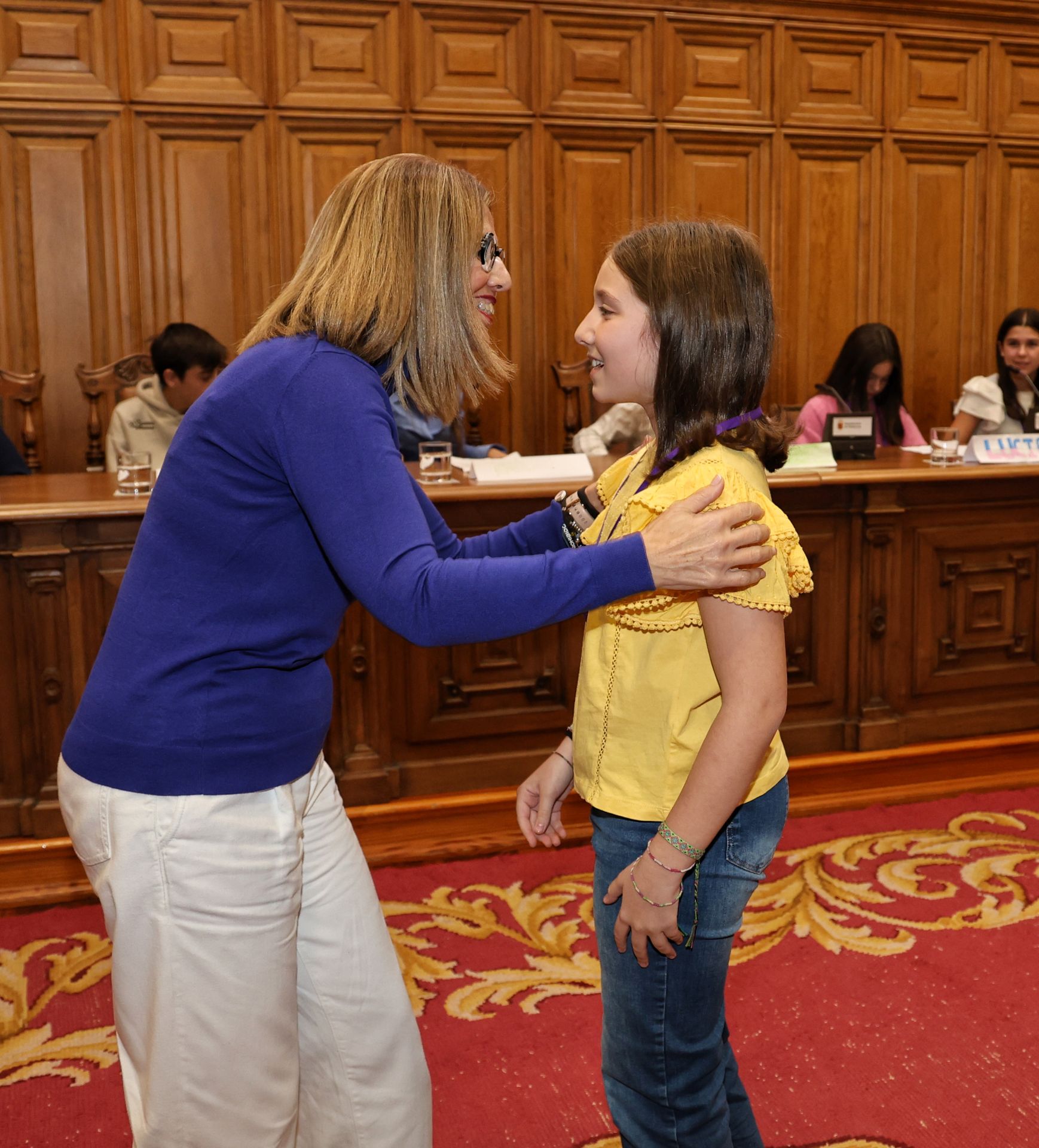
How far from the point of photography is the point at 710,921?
1352 mm

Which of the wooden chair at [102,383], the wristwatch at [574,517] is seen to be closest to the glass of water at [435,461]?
the wristwatch at [574,517]

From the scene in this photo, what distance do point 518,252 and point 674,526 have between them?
4.82 meters

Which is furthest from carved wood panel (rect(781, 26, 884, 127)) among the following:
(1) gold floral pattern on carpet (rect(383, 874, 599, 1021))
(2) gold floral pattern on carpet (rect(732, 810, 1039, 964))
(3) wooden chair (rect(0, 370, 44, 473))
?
(1) gold floral pattern on carpet (rect(383, 874, 599, 1021))

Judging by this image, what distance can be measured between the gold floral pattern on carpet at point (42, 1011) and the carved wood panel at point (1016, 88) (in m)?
5.93

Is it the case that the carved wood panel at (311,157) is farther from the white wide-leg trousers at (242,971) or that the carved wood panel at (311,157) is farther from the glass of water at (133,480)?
the white wide-leg trousers at (242,971)

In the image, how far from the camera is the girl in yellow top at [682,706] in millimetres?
1271

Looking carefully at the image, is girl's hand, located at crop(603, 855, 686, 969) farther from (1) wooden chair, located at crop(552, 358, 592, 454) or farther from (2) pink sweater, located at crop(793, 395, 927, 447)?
(1) wooden chair, located at crop(552, 358, 592, 454)

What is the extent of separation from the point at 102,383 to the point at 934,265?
4240 mm

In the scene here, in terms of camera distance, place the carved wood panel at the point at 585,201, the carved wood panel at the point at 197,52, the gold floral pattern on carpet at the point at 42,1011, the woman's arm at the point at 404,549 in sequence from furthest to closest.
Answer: the carved wood panel at the point at 585,201
the carved wood panel at the point at 197,52
the gold floral pattern on carpet at the point at 42,1011
the woman's arm at the point at 404,549

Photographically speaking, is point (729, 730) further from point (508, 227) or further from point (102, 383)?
point (508, 227)

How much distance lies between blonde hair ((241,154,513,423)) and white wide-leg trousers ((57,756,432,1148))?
1.68 ft

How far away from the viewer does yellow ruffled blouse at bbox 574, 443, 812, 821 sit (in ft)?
4.35

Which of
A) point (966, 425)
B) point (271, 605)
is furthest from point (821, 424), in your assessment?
point (271, 605)

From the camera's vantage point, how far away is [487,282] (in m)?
1.43
